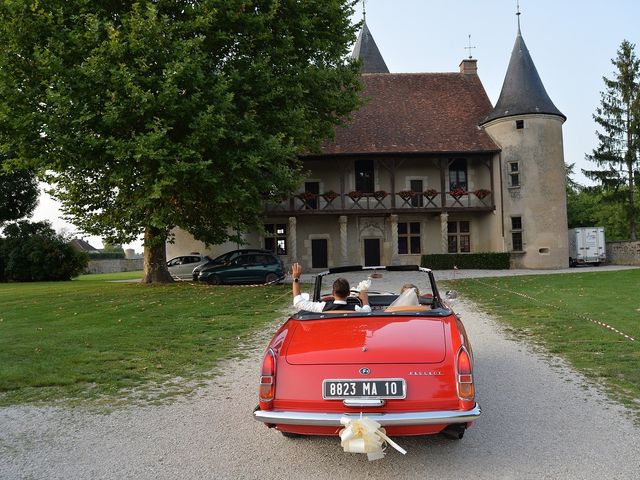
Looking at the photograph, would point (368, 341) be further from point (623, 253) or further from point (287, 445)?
point (623, 253)

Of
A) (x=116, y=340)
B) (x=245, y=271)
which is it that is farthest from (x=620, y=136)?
(x=116, y=340)

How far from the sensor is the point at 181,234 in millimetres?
31219

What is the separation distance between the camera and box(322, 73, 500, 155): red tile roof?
30.8m

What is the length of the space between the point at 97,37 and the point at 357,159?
61.4 ft

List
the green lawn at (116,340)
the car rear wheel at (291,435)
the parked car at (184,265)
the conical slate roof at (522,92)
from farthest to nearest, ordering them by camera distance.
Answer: the conical slate roof at (522,92) < the parked car at (184,265) < the green lawn at (116,340) < the car rear wheel at (291,435)

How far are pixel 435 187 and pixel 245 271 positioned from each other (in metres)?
14.7

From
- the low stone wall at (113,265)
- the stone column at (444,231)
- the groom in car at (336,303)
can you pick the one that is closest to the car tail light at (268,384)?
the groom in car at (336,303)

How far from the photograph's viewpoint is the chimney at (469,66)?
119 ft

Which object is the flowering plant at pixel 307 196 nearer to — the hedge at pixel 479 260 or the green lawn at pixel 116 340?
the hedge at pixel 479 260

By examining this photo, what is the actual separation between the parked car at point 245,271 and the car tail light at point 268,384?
18.8 m

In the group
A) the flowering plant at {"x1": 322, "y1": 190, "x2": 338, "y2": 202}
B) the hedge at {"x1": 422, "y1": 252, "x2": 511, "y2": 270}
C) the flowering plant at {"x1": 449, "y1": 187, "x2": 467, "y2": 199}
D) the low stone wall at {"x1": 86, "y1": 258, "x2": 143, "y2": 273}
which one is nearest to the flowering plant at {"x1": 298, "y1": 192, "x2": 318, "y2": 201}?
the flowering plant at {"x1": 322, "y1": 190, "x2": 338, "y2": 202}

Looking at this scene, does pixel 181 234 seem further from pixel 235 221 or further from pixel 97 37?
pixel 97 37

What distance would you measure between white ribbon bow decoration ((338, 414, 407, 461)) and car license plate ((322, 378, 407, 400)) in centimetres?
25

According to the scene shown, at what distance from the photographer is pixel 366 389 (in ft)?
12.0
